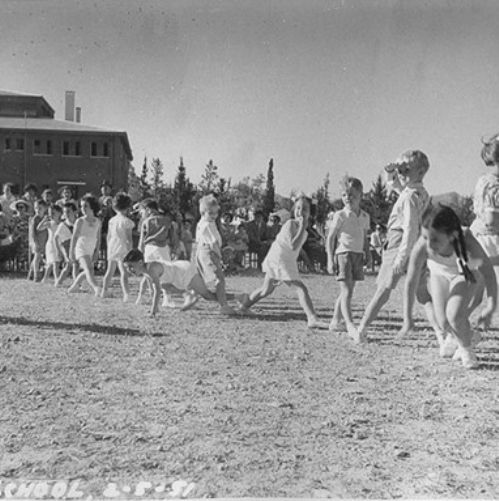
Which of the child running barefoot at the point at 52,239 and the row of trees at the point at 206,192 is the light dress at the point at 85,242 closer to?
the child running barefoot at the point at 52,239

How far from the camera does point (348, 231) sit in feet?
22.2

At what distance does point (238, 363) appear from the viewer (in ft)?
17.2

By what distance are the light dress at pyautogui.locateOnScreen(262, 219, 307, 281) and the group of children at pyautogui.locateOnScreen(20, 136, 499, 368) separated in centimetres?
1

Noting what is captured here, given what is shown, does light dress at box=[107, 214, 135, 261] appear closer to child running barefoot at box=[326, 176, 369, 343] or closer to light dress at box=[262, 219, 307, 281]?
light dress at box=[262, 219, 307, 281]

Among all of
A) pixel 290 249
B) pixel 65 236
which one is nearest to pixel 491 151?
pixel 290 249

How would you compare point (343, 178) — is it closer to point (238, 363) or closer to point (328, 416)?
point (238, 363)

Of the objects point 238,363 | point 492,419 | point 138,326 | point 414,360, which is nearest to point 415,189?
point 414,360

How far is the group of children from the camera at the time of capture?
495 cm

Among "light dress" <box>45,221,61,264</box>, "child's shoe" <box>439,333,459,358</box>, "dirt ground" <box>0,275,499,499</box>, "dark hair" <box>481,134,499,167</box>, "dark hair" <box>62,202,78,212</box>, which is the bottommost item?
"dirt ground" <box>0,275,499,499</box>

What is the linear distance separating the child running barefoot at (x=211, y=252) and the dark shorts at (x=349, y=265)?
1787 mm

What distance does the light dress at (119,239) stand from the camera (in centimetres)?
1010

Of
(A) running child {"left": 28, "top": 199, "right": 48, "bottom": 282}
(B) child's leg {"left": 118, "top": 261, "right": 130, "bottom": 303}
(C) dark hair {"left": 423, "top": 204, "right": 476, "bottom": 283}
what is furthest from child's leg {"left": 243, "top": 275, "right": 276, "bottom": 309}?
(A) running child {"left": 28, "top": 199, "right": 48, "bottom": 282}

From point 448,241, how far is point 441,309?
1.89 feet

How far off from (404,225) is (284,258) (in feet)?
6.22
